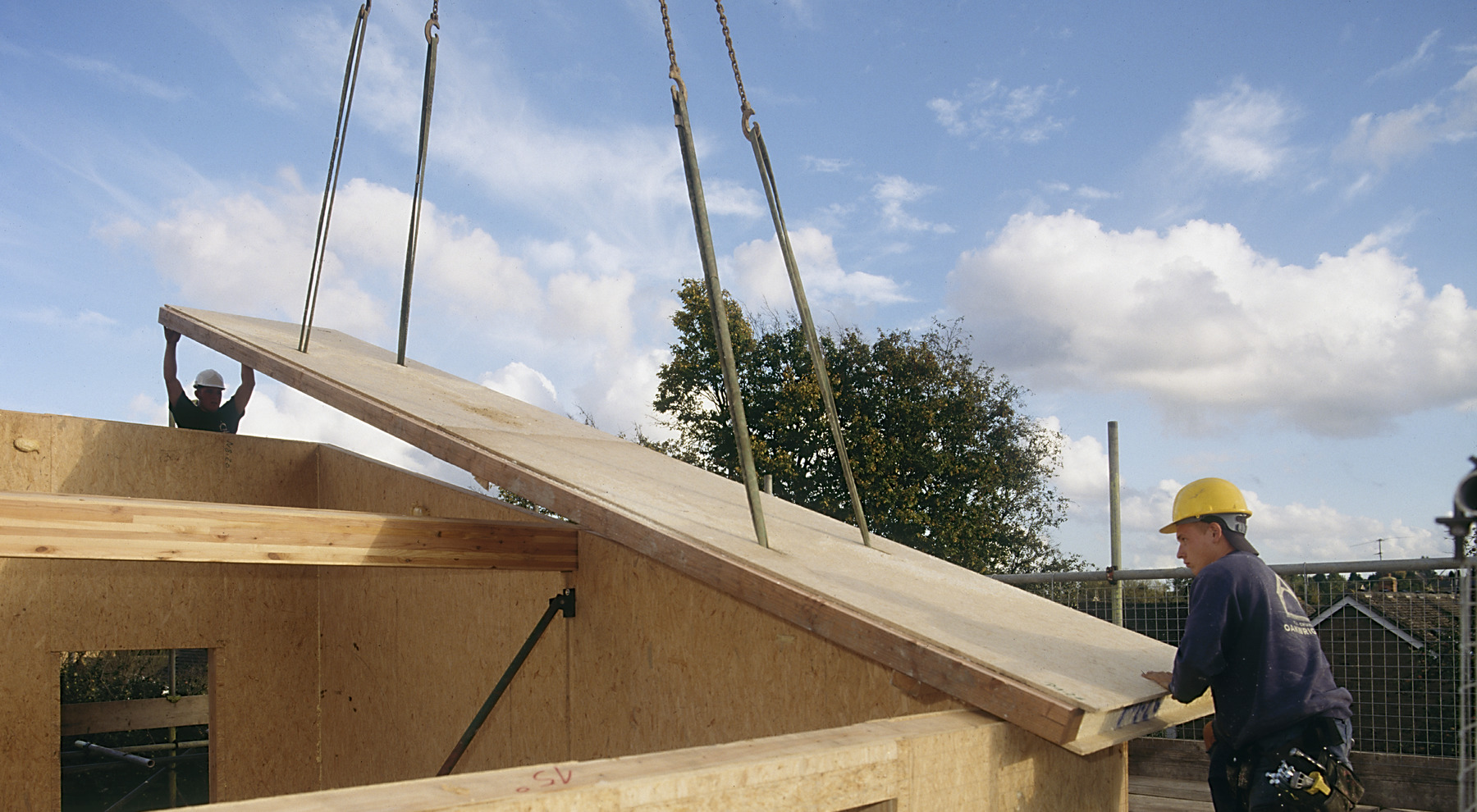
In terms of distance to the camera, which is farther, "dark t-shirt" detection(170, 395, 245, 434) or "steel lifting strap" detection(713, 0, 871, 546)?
"dark t-shirt" detection(170, 395, 245, 434)

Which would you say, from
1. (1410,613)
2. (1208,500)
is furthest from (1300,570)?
(1208,500)

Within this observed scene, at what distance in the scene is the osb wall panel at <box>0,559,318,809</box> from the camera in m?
5.68

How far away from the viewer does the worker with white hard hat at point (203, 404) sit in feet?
23.0

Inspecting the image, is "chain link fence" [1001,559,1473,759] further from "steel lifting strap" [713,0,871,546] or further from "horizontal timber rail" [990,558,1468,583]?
"steel lifting strap" [713,0,871,546]

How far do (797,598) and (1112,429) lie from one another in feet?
13.7

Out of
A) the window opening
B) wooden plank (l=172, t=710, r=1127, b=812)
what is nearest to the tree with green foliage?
the window opening

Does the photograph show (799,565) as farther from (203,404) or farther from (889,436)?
(889,436)

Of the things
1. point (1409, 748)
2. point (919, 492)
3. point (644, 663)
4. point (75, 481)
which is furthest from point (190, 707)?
point (919, 492)

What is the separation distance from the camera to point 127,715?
8695mm

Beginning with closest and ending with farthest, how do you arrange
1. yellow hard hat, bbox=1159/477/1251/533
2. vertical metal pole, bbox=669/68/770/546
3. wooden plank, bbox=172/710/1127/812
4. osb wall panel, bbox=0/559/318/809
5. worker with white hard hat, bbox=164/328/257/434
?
1. wooden plank, bbox=172/710/1127/812
2. yellow hard hat, bbox=1159/477/1251/533
3. vertical metal pole, bbox=669/68/770/546
4. osb wall panel, bbox=0/559/318/809
5. worker with white hard hat, bbox=164/328/257/434

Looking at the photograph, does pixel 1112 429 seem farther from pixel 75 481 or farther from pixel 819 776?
pixel 75 481

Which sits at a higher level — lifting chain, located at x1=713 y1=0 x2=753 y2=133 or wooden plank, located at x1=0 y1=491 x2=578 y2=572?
lifting chain, located at x1=713 y1=0 x2=753 y2=133

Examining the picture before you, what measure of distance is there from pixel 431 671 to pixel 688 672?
2.24m

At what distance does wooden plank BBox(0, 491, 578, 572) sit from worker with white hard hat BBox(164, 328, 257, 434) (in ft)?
12.5
